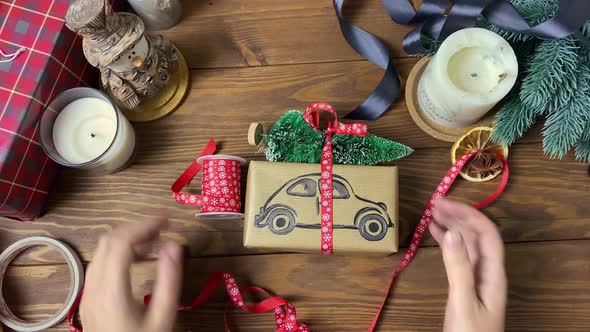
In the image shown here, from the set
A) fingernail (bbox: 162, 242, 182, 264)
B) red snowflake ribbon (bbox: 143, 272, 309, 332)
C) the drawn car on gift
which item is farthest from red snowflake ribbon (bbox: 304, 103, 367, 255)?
fingernail (bbox: 162, 242, 182, 264)

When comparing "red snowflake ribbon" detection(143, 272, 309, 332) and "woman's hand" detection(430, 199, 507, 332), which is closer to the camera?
"woman's hand" detection(430, 199, 507, 332)

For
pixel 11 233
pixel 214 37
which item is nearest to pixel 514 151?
pixel 214 37

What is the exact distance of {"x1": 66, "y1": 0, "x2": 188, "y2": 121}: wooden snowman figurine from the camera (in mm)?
647

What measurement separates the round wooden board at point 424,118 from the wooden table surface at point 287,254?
0.02m

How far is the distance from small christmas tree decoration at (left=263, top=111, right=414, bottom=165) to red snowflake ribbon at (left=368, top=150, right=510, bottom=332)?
0.30ft

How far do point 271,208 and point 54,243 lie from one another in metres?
0.39

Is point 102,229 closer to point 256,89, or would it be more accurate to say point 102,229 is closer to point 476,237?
point 256,89

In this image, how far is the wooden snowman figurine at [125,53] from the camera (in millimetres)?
647

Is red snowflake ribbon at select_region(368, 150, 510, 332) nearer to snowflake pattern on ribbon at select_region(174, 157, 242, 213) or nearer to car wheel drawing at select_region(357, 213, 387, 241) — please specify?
car wheel drawing at select_region(357, 213, 387, 241)

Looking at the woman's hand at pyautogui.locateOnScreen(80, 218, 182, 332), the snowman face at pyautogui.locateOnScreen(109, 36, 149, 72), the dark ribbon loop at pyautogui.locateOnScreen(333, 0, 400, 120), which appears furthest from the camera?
the dark ribbon loop at pyautogui.locateOnScreen(333, 0, 400, 120)

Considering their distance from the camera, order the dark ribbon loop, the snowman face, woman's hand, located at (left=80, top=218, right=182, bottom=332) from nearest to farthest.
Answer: woman's hand, located at (left=80, top=218, right=182, bottom=332)
the snowman face
the dark ribbon loop

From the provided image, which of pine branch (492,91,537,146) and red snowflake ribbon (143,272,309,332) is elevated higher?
pine branch (492,91,537,146)

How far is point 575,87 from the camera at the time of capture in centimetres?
65

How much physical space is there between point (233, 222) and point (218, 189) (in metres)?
0.09
